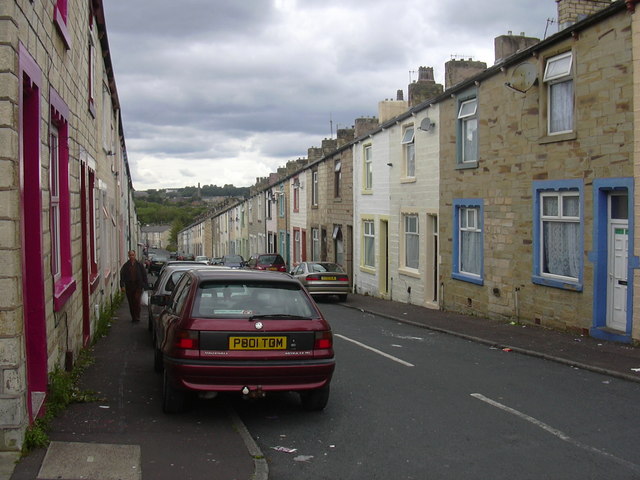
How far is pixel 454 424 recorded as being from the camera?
693 cm

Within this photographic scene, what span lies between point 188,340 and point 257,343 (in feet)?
2.21

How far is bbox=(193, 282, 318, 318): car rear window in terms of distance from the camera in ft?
22.7

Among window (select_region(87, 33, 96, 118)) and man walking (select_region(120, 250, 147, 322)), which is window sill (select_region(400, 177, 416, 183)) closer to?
man walking (select_region(120, 250, 147, 322))

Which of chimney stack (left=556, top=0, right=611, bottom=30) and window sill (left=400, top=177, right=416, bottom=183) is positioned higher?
chimney stack (left=556, top=0, right=611, bottom=30)

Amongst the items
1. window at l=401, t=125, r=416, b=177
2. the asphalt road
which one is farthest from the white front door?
window at l=401, t=125, r=416, b=177

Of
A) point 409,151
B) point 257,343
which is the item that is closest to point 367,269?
point 409,151

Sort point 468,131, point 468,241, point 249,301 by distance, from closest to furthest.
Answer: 1. point 249,301
2. point 468,131
3. point 468,241

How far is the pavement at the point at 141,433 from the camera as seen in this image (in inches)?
208

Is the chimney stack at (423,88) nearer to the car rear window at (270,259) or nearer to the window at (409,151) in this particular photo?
the window at (409,151)

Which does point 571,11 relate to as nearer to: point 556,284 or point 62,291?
point 556,284

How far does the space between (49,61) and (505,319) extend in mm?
11654

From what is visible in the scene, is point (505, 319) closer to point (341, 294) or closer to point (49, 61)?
point (341, 294)

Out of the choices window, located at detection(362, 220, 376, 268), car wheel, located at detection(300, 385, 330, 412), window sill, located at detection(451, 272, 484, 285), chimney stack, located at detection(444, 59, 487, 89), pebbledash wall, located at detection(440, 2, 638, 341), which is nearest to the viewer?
car wheel, located at detection(300, 385, 330, 412)

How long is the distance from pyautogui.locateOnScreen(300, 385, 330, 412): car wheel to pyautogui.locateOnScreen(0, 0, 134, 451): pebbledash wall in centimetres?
265
